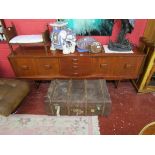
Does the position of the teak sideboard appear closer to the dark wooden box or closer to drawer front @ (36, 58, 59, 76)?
drawer front @ (36, 58, 59, 76)

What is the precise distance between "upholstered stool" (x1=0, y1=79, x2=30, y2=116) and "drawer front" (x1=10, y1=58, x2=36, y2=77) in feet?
0.70

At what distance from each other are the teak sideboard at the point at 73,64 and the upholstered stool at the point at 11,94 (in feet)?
0.84

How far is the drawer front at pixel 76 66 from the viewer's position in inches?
82.5

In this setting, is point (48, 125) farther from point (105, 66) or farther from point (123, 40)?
point (123, 40)

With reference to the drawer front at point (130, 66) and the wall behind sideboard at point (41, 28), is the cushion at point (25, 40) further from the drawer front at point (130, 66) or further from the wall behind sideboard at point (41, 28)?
the drawer front at point (130, 66)

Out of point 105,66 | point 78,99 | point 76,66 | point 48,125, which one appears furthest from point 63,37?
point 48,125

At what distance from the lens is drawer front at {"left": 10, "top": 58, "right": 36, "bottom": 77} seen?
2110 mm

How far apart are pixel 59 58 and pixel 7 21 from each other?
106 centimetres

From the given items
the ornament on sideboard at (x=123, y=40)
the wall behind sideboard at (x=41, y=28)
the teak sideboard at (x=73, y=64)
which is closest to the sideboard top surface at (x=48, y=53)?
the teak sideboard at (x=73, y=64)

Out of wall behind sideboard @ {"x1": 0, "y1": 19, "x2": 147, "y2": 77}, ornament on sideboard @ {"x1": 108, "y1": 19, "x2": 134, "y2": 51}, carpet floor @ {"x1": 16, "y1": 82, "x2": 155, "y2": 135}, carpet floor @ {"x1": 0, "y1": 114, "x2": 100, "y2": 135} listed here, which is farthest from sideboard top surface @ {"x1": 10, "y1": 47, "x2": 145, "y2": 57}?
carpet floor @ {"x1": 0, "y1": 114, "x2": 100, "y2": 135}
